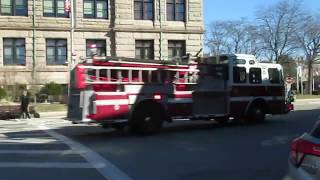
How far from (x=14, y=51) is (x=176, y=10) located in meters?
14.1

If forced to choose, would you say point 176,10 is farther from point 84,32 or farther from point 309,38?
point 309,38

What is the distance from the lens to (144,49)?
50.8m

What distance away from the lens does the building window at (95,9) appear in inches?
1932

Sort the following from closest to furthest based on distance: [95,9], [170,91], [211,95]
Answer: [170,91], [211,95], [95,9]

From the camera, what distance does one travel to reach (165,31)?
50.7m

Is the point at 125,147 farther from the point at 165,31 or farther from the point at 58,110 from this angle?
the point at 165,31

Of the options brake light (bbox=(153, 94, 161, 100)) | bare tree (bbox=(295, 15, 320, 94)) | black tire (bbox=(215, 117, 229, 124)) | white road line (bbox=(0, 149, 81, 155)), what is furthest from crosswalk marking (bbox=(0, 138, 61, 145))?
bare tree (bbox=(295, 15, 320, 94))

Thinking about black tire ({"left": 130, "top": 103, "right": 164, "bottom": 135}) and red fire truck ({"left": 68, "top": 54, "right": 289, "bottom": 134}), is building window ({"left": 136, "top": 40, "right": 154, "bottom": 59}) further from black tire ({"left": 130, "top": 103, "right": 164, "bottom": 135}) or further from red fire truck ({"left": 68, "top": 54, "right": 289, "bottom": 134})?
black tire ({"left": 130, "top": 103, "right": 164, "bottom": 135})

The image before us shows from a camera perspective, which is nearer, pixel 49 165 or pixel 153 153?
pixel 49 165

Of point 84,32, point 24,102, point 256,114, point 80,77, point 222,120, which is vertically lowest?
point 222,120

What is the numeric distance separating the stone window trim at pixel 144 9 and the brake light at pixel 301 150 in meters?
44.7

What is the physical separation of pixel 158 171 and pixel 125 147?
4372 mm

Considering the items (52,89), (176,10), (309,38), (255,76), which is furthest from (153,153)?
(309,38)

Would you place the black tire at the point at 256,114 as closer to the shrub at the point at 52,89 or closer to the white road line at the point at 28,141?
the white road line at the point at 28,141
